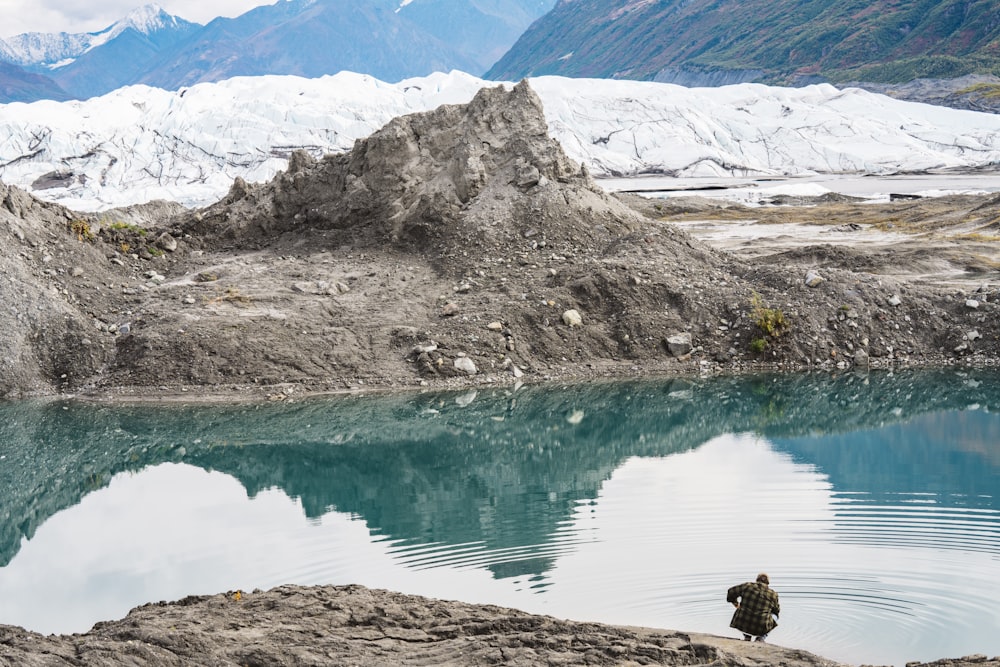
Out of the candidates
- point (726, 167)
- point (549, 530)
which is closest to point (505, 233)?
point (549, 530)

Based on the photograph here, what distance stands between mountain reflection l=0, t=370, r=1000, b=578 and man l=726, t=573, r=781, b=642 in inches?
146

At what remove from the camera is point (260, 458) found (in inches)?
623

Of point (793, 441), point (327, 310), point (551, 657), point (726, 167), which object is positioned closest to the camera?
point (551, 657)

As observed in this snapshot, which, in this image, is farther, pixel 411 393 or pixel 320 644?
pixel 411 393

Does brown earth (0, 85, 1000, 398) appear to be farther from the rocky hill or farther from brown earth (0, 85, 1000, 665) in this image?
the rocky hill

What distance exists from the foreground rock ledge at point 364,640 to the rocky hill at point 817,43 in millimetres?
120114

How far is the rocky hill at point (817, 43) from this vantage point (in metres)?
124

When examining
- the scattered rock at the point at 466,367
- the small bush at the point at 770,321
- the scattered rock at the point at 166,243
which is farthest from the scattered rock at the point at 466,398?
the scattered rock at the point at 166,243

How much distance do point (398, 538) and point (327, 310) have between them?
933 centimetres

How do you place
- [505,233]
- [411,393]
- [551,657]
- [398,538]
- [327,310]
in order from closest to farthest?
[551,657], [398,538], [411,393], [327,310], [505,233]

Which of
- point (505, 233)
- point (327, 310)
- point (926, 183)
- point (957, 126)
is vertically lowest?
point (327, 310)

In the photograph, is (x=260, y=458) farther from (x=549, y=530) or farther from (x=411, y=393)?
(x=549, y=530)

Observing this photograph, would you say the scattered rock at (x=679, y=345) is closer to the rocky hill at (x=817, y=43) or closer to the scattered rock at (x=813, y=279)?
the scattered rock at (x=813, y=279)

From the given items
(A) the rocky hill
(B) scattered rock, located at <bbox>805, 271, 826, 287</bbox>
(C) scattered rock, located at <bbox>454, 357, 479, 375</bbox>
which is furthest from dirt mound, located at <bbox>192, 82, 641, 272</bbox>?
(A) the rocky hill
